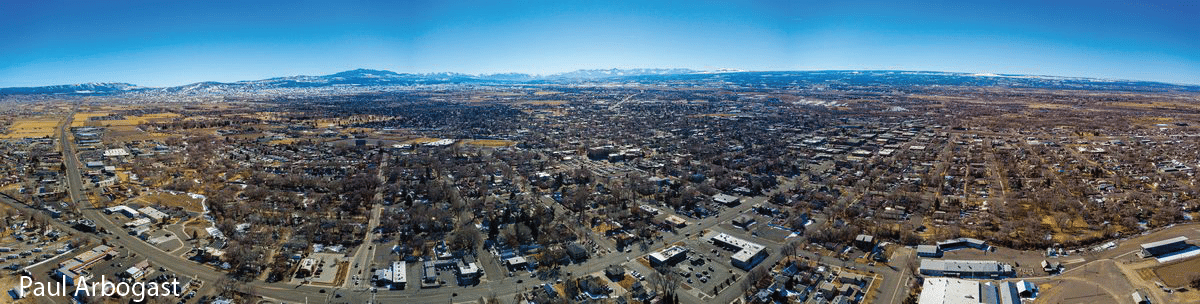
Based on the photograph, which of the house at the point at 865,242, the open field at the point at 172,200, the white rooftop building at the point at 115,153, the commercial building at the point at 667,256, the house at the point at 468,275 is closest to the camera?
the house at the point at 468,275

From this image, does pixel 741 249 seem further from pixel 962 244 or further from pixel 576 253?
pixel 962 244

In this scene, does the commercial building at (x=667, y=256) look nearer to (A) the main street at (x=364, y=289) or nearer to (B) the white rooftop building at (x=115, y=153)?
(A) the main street at (x=364, y=289)

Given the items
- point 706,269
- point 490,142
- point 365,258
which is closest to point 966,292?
point 706,269

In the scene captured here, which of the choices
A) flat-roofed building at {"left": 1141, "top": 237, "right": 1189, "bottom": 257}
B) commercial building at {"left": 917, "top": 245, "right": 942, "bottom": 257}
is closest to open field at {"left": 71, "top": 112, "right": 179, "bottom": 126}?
commercial building at {"left": 917, "top": 245, "right": 942, "bottom": 257}

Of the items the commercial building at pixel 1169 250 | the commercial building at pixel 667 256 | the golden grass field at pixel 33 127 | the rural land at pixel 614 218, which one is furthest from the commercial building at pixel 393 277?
the golden grass field at pixel 33 127

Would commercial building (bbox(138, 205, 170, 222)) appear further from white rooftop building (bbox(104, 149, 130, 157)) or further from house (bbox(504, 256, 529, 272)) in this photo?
white rooftop building (bbox(104, 149, 130, 157))
